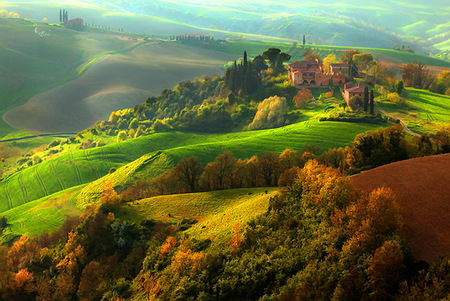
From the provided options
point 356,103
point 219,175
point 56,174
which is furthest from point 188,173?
point 56,174

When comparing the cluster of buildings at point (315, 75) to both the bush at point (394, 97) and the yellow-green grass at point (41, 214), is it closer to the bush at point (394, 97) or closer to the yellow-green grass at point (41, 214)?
the bush at point (394, 97)

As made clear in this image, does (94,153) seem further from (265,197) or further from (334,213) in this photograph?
(334,213)

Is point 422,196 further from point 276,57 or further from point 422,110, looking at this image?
point 276,57

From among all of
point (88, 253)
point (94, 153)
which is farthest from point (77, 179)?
point (88, 253)

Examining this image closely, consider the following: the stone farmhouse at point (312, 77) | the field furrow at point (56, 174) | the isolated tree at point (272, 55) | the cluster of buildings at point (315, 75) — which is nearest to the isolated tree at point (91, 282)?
the field furrow at point (56, 174)

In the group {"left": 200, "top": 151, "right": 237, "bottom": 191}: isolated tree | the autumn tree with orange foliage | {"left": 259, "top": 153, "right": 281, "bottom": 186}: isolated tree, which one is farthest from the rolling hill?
{"left": 200, "top": 151, "right": 237, "bottom": 191}: isolated tree

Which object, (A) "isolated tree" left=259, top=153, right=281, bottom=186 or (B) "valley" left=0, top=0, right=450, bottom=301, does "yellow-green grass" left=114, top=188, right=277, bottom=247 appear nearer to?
(B) "valley" left=0, top=0, right=450, bottom=301
